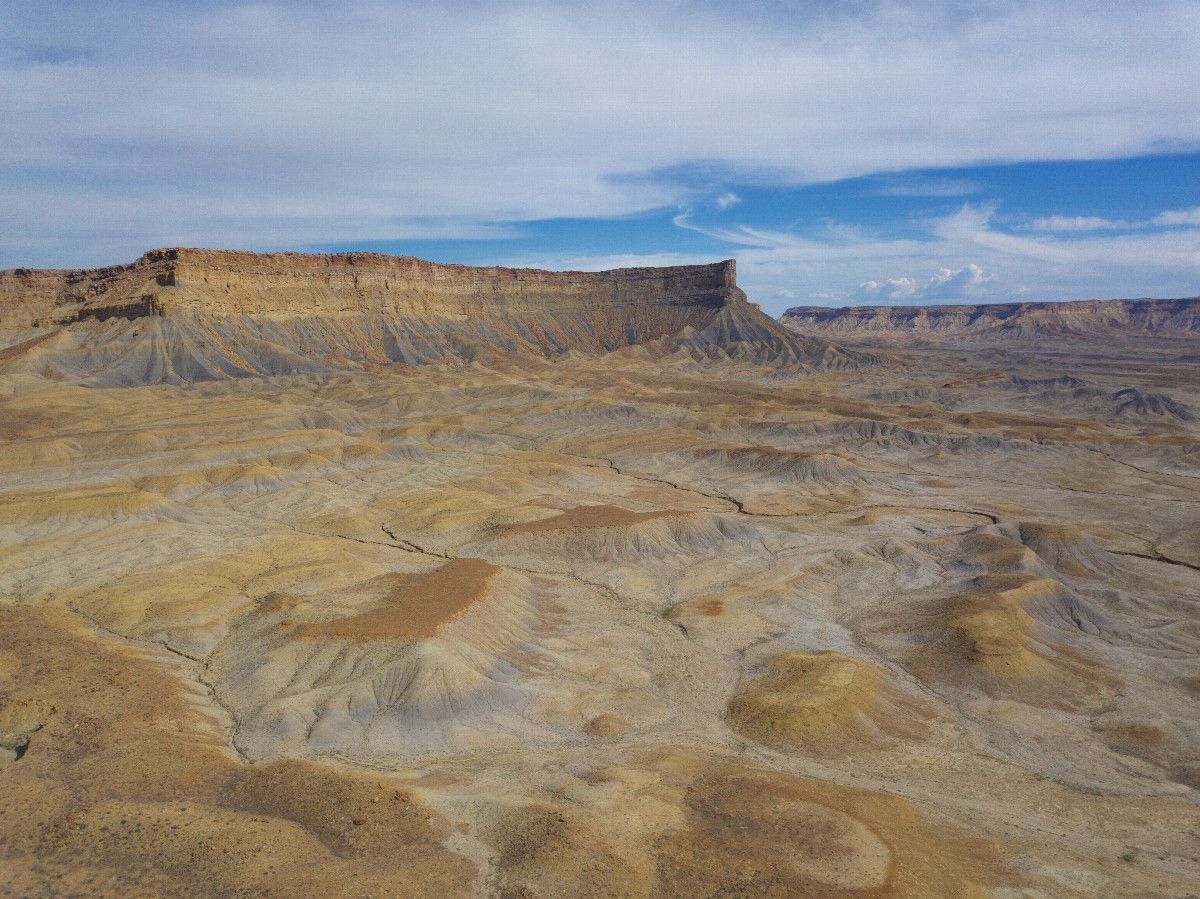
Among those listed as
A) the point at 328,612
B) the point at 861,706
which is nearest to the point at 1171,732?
the point at 861,706

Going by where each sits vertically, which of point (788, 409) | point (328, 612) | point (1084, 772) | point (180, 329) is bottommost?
point (1084, 772)

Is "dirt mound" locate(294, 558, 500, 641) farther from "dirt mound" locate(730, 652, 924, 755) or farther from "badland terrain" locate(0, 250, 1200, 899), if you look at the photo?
"dirt mound" locate(730, 652, 924, 755)

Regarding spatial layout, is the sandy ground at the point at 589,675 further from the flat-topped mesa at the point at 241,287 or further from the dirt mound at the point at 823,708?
the flat-topped mesa at the point at 241,287

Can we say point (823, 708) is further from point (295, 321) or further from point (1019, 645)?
point (295, 321)

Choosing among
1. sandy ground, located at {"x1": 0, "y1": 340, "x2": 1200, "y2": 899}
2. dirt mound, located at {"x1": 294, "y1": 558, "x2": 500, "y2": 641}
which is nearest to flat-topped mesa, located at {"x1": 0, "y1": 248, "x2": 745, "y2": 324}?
sandy ground, located at {"x1": 0, "y1": 340, "x2": 1200, "y2": 899}

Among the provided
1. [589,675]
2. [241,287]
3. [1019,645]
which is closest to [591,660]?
[589,675]


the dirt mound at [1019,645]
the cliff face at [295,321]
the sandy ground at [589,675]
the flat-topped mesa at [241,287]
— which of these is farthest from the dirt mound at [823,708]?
the flat-topped mesa at [241,287]

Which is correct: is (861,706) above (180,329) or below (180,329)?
below

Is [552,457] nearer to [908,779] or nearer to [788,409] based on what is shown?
[788,409]
